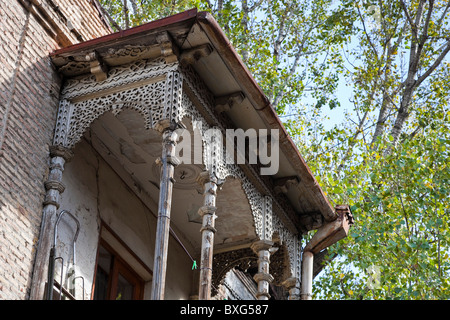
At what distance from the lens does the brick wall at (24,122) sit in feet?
29.3

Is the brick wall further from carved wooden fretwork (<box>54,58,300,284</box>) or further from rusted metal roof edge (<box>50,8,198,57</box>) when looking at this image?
rusted metal roof edge (<box>50,8,198,57</box>)

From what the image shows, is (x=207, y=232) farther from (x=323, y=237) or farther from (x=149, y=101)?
(x=323, y=237)

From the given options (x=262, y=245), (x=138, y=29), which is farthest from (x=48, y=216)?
(x=262, y=245)

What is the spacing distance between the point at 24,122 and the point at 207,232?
2.35 metres

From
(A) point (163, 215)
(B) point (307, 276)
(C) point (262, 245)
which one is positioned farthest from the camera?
(B) point (307, 276)

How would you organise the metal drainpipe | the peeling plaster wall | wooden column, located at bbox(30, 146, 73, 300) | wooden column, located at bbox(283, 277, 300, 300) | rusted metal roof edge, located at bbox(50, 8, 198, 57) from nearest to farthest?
wooden column, located at bbox(30, 146, 73, 300) → rusted metal roof edge, located at bbox(50, 8, 198, 57) → the peeling plaster wall → wooden column, located at bbox(283, 277, 300, 300) → the metal drainpipe

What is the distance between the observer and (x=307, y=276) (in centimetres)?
1264

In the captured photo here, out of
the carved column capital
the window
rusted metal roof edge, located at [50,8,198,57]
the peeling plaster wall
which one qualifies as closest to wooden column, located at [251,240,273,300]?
the carved column capital

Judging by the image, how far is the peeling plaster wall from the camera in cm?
1041

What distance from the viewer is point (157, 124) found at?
9.51 metres

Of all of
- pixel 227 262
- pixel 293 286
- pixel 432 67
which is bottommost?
pixel 293 286

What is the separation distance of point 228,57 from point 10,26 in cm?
248

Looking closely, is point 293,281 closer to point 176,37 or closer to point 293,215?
point 293,215

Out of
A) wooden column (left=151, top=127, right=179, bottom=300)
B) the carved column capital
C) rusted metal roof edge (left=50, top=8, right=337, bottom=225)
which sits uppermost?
rusted metal roof edge (left=50, top=8, right=337, bottom=225)
